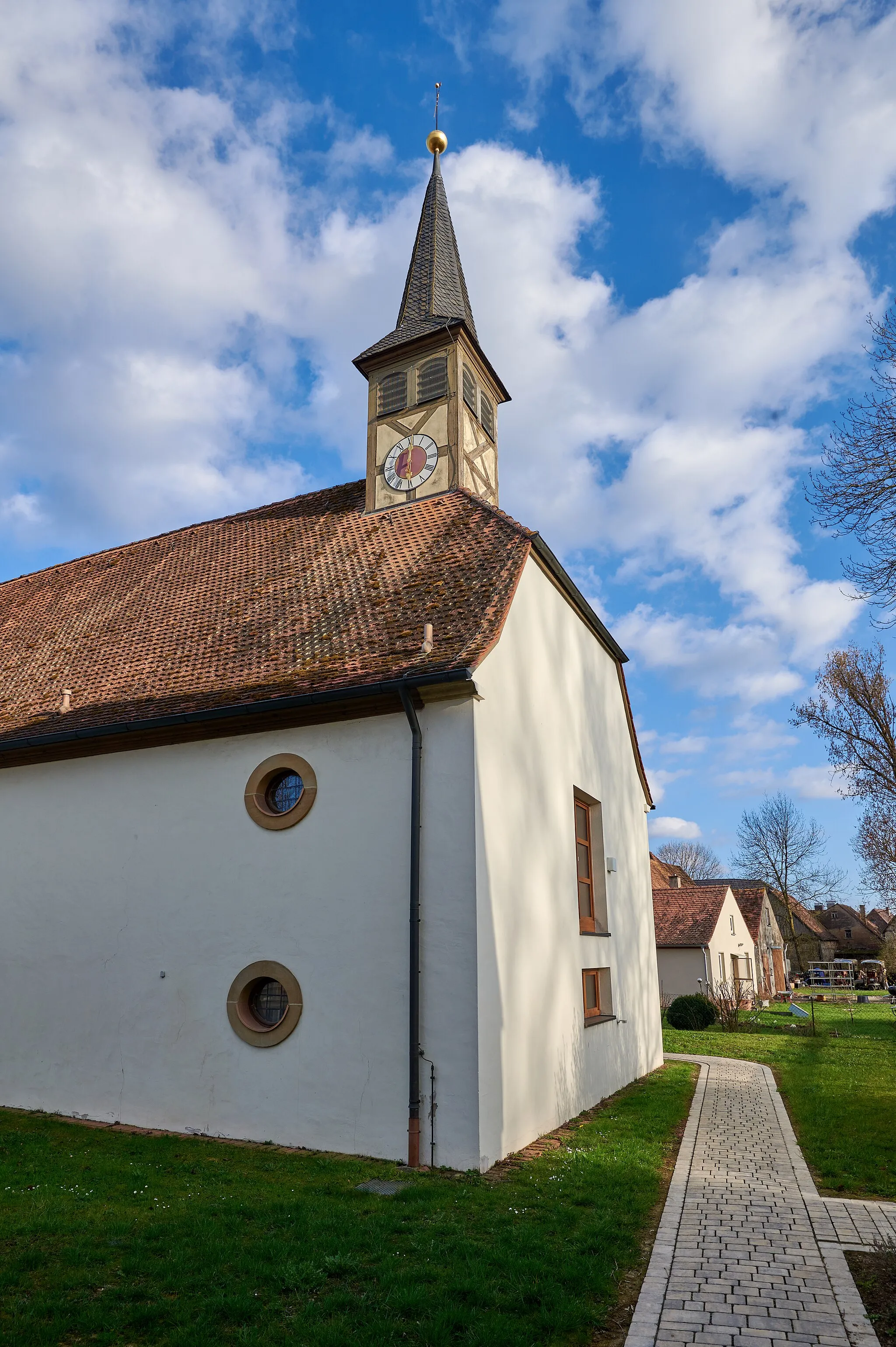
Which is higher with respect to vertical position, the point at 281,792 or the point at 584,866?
the point at 281,792

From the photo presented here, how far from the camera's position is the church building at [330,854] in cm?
846

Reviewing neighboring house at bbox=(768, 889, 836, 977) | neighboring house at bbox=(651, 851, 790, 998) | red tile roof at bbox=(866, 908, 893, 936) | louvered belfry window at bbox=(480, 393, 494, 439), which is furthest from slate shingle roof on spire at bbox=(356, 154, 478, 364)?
red tile roof at bbox=(866, 908, 893, 936)

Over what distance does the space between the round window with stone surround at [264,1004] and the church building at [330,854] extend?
3 cm

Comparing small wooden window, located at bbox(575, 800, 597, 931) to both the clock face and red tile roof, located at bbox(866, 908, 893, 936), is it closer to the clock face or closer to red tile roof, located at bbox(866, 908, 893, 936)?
the clock face

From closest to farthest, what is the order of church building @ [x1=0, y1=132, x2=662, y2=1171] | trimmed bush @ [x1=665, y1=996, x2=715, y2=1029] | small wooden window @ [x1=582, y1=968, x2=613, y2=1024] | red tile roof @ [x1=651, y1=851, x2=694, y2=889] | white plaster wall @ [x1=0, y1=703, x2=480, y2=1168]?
white plaster wall @ [x1=0, y1=703, x2=480, y2=1168] → church building @ [x1=0, y1=132, x2=662, y2=1171] → small wooden window @ [x1=582, y1=968, x2=613, y2=1024] → trimmed bush @ [x1=665, y1=996, x2=715, y2=1029] → red tile roof @ [x1=651, y1=851, x2=694, y2=889]

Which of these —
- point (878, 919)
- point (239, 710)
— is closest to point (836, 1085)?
point (239, 710)

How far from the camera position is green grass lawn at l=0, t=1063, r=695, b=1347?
4656 millimetres

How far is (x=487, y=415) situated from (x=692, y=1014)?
60.7 feet

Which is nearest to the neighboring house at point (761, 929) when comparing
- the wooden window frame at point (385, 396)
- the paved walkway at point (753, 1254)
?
the wooden window frame at point (385, 396)

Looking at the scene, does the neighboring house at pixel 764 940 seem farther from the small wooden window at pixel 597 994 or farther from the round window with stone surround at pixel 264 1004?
the round window with stone surround at pixel 264 1004

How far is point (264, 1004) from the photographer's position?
9383mm

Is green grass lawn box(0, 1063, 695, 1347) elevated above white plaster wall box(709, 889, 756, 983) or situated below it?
below

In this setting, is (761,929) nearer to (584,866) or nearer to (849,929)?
(849,929)

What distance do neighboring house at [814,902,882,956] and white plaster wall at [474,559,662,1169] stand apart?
71.9 m
